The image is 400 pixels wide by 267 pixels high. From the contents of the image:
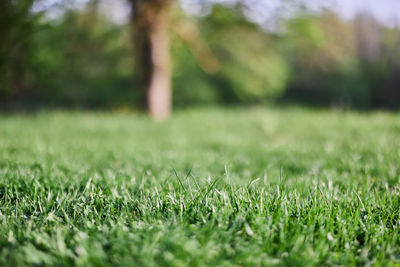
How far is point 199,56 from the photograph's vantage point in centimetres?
901

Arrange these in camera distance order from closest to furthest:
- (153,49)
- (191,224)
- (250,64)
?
(191,224) < (153,49) < (250,64)

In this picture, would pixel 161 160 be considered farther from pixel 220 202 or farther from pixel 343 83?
pixel 343 83

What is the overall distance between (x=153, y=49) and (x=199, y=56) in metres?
1.46

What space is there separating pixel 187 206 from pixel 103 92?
24351mm

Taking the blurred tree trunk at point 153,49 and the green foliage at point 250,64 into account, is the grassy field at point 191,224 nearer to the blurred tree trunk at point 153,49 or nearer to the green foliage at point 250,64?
the blurred tree trunk at point 153,49

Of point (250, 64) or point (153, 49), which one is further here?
point (250, 64)

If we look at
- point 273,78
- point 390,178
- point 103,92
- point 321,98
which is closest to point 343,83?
point 321,98

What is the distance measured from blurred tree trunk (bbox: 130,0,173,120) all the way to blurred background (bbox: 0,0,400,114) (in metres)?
0.05

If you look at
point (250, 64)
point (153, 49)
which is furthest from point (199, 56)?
point (250, 64)

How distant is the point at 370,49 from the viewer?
89.6 ft

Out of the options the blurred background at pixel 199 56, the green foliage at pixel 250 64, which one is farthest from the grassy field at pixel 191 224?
the green foliage at pixel 250 64

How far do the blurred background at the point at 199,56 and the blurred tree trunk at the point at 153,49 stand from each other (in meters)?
0.05

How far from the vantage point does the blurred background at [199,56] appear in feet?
28.8

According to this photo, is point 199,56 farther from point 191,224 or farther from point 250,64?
point 250,64
